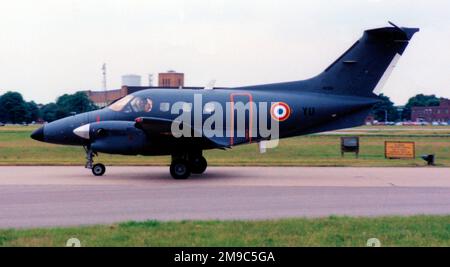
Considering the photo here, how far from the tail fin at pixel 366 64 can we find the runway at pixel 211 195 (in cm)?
298

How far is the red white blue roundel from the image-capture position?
19891mm

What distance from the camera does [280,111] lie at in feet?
65.4

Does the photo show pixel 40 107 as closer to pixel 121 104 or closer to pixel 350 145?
pixel 350 145

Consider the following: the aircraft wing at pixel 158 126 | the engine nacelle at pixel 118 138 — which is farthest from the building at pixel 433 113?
the engine nacelle at pixel 118 138

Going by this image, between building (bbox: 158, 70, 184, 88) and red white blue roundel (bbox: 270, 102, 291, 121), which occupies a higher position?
building (bbox: 158, 70, 184, 88)

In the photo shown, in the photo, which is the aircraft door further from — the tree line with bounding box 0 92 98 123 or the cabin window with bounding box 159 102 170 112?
the tree line with bounding box 0 92 98 123

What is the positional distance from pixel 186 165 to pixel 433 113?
152m

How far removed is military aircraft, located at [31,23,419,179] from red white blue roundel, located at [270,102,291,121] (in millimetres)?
33

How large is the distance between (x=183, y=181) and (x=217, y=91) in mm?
3684

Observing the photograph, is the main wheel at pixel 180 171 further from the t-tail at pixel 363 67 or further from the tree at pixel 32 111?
the tree at pixel 32 111

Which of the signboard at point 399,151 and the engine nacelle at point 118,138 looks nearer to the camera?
the engine nacelle at point 118,138

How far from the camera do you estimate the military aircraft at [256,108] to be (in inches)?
763

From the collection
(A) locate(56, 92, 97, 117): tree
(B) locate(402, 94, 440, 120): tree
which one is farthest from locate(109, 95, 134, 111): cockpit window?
(B) locate(402, 94, 440, 120): tree
